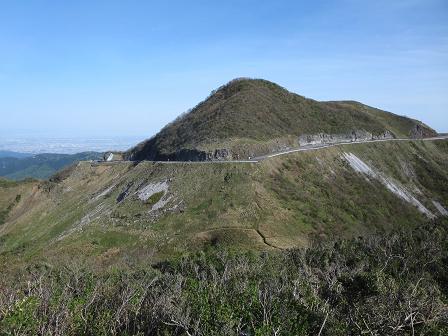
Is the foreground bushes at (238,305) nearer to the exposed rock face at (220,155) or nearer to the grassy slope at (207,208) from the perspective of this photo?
the grassy slope at (207,208)

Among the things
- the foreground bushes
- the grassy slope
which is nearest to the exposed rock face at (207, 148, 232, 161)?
the grassy slope

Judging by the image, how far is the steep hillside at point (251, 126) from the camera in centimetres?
9181

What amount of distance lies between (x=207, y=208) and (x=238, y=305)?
1697 inches

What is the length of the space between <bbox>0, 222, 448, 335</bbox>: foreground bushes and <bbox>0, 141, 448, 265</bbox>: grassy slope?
60.7 ft

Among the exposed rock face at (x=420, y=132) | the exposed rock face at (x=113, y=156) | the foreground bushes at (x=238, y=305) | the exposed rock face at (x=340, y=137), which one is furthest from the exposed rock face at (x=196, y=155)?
the exposed rock face at (x=420, y=132)

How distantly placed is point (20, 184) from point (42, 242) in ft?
130

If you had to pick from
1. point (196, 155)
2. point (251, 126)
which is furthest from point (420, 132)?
point (196, 155)

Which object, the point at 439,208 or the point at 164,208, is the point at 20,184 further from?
the point at 439,208

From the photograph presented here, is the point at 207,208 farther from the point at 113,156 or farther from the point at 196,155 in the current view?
the point at 113,156

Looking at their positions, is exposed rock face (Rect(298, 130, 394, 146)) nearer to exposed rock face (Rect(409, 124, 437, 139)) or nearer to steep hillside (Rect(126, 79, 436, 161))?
steep hillside (Rect(126, 79, 436, 161))

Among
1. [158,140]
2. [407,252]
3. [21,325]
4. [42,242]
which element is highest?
[158,140]

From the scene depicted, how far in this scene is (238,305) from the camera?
2720 centimetres

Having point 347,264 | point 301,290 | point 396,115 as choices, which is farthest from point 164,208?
point 396,115

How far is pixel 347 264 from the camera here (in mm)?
47094
